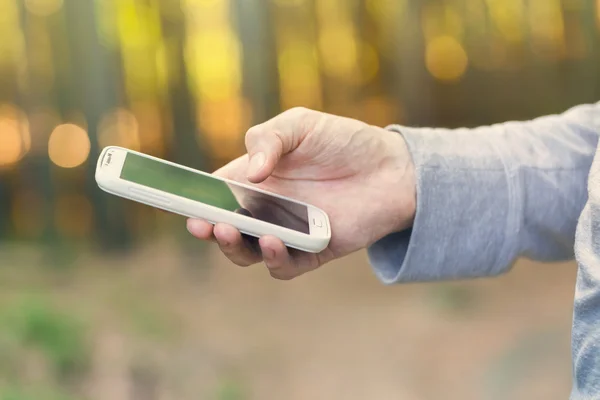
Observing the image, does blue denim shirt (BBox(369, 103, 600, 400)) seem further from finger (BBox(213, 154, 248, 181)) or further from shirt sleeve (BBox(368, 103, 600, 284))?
finger (BBox(213, 154, 248, 181))

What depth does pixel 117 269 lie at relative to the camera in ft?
3.23

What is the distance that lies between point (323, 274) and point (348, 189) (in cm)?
63

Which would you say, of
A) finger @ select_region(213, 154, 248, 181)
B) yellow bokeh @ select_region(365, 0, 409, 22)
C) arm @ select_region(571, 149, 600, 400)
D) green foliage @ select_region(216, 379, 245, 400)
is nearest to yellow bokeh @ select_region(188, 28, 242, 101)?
yellow bokeh @ select_region(365, 0, 409, 22)

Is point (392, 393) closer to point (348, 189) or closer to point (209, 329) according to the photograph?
point (209, 329)

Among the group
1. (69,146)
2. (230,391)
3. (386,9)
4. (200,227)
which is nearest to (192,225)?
(200,227)

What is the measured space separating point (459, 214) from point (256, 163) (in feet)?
0.53

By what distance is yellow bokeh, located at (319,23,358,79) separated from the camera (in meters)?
1.04

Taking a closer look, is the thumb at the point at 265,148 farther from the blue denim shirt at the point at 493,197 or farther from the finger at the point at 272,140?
the blue denim shirt at the point at 493,197

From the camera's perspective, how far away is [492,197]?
438 millimetres

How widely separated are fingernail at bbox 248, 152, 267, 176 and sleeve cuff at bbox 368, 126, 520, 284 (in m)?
0.12

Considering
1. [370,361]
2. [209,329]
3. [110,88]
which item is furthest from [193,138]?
[370,361]

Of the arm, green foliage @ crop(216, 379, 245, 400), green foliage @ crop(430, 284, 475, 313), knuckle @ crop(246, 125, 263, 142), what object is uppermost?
knuckle @ crop(246, 125, 263, 142)

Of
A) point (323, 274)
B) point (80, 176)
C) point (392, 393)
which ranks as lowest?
point (392, 393)

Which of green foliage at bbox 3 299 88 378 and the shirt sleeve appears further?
green foliage at bbox 3 299 88 378
